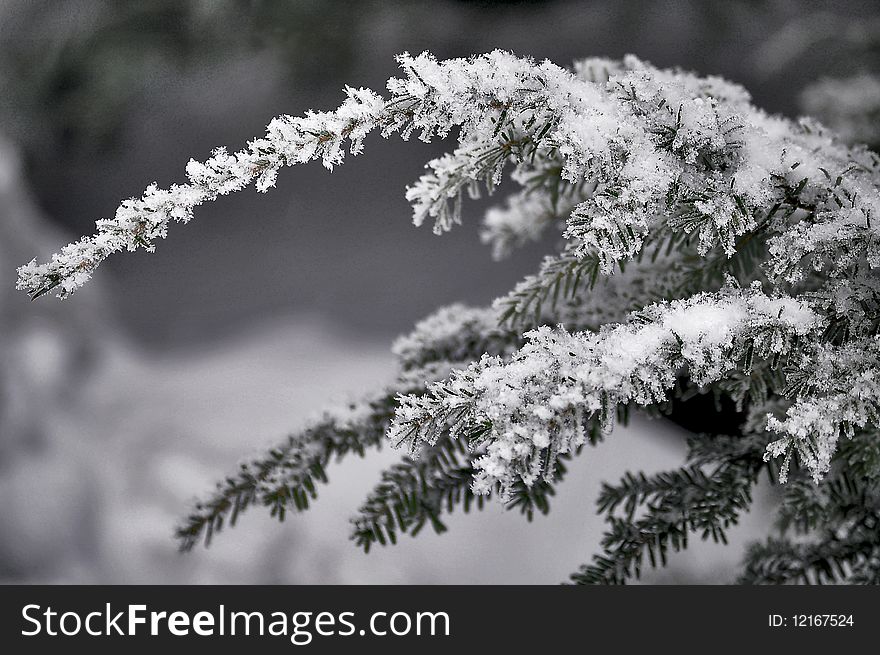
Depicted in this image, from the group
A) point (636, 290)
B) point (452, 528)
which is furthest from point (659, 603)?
point (452, 528)

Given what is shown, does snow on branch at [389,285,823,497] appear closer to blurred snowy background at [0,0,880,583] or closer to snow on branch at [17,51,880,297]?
snow on branch at [17,51,880,297]

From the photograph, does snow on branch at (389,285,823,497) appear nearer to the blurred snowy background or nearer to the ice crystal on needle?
the ice crystal on needle

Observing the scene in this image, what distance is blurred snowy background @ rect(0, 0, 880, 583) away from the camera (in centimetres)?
91

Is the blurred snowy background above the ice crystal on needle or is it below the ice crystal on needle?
above

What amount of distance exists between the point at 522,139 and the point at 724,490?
224 mm

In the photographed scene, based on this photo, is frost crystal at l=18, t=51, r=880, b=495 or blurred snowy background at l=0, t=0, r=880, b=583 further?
blurred snowy background at l=0, t=0, r=880, b=583

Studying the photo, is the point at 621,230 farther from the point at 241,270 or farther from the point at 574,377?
the point at 241,270

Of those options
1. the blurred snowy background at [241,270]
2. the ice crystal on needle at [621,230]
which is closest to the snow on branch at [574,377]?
the ice crystal on needle at [621,230]

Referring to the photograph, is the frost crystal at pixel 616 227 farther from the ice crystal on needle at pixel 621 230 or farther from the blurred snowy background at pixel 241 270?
the blurred snowy background at pixel 241 270

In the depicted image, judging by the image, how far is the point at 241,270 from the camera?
1022 mm

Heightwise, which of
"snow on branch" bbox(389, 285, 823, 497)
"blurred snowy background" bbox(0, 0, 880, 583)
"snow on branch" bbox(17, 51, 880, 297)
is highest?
"blurred snowy background" bbox(0, 0, 880, 583)

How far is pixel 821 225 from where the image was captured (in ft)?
0.83

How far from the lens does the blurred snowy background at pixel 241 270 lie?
2.98 feet

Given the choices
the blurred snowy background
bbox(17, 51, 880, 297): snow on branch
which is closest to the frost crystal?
bbox(17, 51, 880, 297): snow on branch
